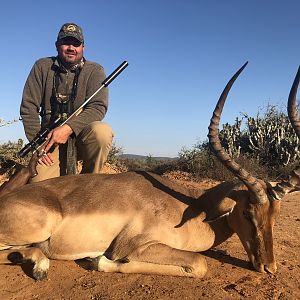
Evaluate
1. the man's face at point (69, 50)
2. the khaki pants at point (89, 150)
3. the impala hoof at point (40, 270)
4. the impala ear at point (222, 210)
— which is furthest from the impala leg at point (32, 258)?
the man's face at point (69, 50)

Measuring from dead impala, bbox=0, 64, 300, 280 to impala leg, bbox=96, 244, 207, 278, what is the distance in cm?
1

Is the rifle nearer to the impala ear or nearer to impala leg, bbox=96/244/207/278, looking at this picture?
impala leg, bbox=96/244/207/278

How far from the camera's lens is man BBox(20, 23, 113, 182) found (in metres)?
7.24

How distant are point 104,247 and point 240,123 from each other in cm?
1410

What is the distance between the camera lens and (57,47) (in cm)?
760

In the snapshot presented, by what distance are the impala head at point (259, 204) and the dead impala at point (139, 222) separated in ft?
0.03

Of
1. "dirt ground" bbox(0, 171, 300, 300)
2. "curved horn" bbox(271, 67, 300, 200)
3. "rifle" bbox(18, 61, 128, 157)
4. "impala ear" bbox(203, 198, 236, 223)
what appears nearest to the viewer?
"dirt ground" bbox(0, 171, 300, 300)

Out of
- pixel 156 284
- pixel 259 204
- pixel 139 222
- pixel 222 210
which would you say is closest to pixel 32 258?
pixel 139 222

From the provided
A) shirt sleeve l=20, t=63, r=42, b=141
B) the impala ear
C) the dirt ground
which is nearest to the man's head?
shirt sleeve l=20, t=63, r=42, b=141

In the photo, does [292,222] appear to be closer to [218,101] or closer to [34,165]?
[218,101]

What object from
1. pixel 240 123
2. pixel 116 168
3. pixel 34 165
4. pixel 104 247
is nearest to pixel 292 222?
pixel 104 247

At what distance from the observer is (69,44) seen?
745cm

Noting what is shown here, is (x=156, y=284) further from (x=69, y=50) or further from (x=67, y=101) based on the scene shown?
(x=69, y=50)

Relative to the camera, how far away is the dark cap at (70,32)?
743 centimetres
